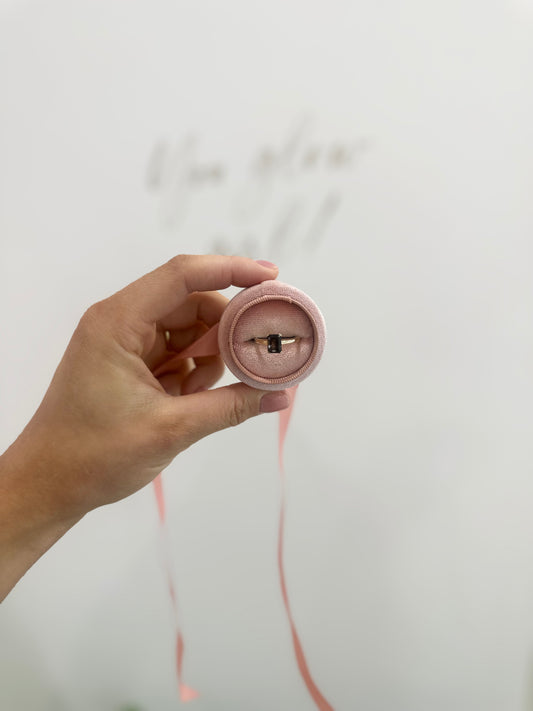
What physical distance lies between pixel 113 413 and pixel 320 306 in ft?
1.23

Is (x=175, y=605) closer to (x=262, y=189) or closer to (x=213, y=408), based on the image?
(x=213, y=408)

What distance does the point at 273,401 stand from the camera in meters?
0.55

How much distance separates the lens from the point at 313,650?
0.86 meters

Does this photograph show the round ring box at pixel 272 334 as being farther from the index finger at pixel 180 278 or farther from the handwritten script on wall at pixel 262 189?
the handwritten script on wall at pixel 262 189

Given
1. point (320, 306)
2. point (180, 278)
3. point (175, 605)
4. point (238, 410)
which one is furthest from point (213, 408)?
point (175, 605)

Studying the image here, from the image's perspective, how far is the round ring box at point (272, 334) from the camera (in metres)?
0.49

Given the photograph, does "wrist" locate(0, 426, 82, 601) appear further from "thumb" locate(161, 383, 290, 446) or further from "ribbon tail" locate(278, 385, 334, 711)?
"ribbon tail" locate(278, 385, 334, 711)

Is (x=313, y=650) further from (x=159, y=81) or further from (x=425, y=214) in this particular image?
(x=159, y=81)

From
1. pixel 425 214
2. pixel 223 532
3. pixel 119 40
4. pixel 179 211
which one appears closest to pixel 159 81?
pixel 119 40

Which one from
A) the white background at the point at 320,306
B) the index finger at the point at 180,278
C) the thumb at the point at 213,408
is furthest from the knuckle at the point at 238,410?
the white background at the point at 320,306

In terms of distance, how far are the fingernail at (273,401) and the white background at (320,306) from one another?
24 centimetres

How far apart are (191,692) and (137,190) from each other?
2.71 feet

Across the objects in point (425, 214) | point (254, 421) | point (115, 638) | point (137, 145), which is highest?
point (137, 145)

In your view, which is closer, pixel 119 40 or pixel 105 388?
pixel 105 388
